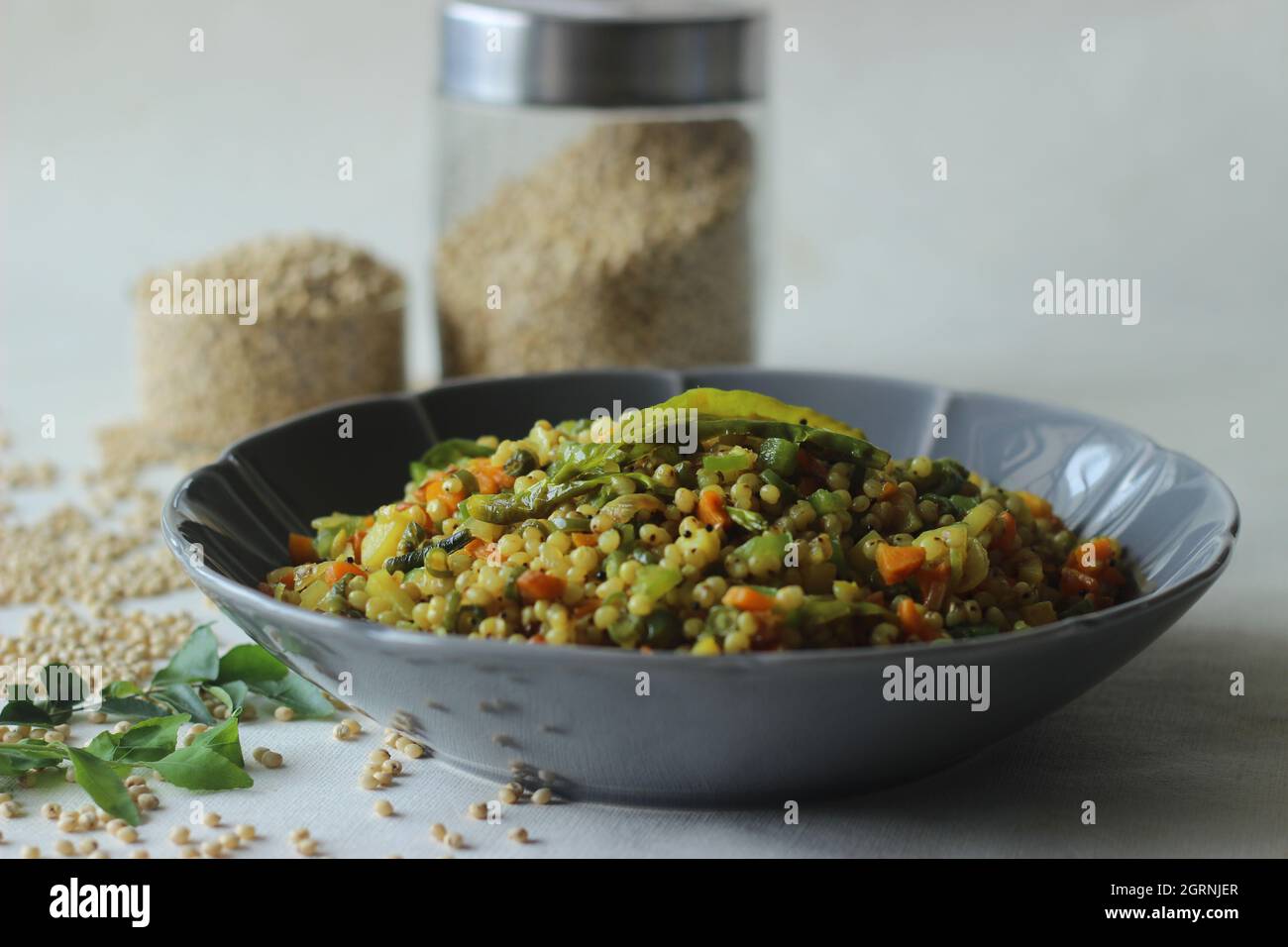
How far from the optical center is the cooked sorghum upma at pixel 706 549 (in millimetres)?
1911

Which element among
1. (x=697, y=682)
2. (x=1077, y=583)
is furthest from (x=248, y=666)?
(x=1077, y=583)

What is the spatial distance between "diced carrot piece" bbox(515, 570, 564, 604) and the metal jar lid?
6.48 feet

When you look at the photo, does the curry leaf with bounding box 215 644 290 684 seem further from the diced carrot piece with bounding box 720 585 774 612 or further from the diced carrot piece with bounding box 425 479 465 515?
the diced carrot piece with bounding box 720 585 774 612

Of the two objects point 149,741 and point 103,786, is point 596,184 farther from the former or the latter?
point 103,786

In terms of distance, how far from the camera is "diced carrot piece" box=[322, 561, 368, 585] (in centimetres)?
219

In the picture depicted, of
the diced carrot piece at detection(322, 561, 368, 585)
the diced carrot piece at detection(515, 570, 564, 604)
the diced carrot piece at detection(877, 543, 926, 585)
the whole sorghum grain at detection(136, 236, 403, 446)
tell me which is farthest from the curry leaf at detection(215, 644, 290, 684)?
the whole sorghum grain at detection(136, 236, 403, 446)

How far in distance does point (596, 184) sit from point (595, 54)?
32 cm

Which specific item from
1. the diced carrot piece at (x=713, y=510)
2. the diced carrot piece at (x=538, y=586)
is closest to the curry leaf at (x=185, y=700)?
the diced carrot piece at (x=538, y=586)

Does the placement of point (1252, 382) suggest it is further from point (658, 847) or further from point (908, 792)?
point (658, 847)

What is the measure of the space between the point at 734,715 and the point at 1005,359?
3.08m

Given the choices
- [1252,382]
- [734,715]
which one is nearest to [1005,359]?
[1252,382]

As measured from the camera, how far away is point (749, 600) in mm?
1879

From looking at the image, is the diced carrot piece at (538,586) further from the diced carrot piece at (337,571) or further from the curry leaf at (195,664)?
the curry leaf at (195,664)

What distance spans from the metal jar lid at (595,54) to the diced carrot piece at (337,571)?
1788 millimetres
